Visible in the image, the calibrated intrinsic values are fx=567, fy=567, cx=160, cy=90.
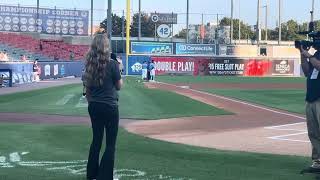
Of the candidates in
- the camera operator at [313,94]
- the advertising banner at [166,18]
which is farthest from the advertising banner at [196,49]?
the camera operator at [313,94]

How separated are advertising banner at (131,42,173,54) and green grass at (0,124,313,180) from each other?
59095mm

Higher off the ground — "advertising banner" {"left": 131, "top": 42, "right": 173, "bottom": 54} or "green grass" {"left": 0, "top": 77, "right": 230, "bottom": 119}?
"advertising banner" {"left": 131, "top": 42, "right": 173, "bottom": 54}

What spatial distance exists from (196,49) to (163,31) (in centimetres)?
1186

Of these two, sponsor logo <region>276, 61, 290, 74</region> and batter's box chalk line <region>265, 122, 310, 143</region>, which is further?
sponsor logo <region>276, 61, 290, 74</region>

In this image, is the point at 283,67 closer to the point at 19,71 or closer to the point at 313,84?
the point at 19,71

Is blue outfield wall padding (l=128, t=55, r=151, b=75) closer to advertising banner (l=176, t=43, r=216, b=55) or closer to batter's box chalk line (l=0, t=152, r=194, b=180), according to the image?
advertising banner (l=176, t=43, r=216, b=55)

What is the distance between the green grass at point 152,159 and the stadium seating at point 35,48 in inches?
1790

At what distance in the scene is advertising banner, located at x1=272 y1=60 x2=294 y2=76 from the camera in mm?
65750

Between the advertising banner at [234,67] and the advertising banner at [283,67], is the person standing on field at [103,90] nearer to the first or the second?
the advertising banner at [234,67]

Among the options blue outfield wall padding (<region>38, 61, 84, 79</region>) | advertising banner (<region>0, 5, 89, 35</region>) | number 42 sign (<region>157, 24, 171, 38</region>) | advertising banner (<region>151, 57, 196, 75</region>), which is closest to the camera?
blue outfield wall padding (<region>38, 61, 84, 79</region>)

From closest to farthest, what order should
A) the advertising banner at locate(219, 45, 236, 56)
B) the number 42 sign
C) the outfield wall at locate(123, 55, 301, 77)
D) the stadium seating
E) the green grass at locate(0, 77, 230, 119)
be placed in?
1. the green grass at locate(0, 77, 230, 119)
2. the stadium seating
3. the outfield wall at locate(123, 55, 301, 77)
4. the advertising banner at locate(219, 45, 236, 56)
5. the number 42 sign

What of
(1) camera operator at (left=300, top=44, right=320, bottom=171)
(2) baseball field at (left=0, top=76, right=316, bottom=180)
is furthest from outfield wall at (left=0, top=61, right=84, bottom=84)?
(1) camera operator at (left=300, top=44, right=320, bottom=171)

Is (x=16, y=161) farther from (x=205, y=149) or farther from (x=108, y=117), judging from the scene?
(x=205, y=149)

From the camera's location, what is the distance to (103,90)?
7066 millimetres
